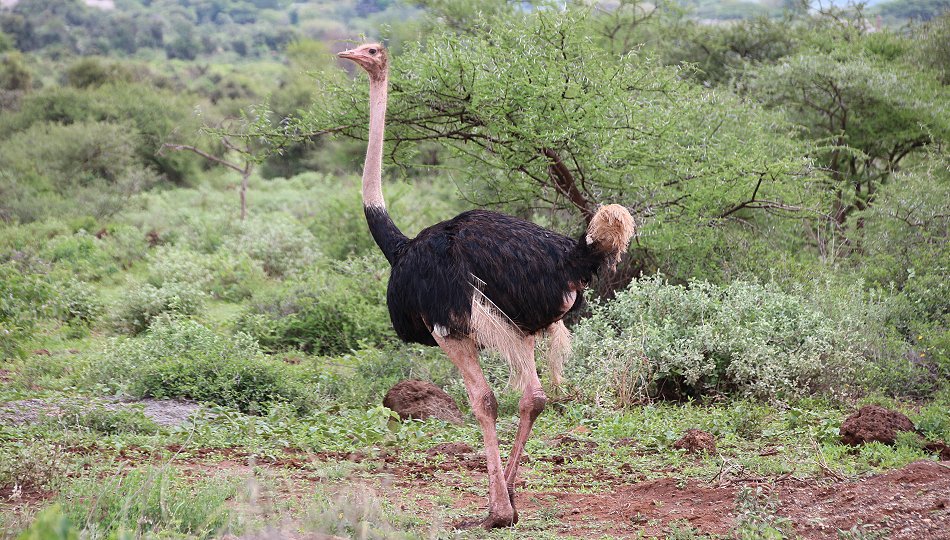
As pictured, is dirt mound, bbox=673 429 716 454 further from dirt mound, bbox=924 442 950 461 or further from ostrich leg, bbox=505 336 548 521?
ostrich leg, bbox=505 336 548 521

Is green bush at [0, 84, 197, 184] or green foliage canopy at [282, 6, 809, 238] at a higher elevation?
green foliage canopy at [282, 6, 809, 238]

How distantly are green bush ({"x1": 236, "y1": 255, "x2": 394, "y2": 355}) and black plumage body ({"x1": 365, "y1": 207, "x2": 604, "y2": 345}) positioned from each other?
14.7 feet

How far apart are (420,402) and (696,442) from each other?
6.64 feet

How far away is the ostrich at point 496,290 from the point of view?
4852mm

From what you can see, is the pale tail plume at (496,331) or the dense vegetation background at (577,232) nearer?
the pale tail plume at (496,331)

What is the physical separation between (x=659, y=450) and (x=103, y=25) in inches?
2218

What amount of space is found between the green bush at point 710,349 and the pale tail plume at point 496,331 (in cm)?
254

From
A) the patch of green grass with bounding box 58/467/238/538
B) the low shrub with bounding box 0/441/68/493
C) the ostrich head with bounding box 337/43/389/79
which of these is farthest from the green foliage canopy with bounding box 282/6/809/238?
the patch of green grass with bounding box 58/467/238/538

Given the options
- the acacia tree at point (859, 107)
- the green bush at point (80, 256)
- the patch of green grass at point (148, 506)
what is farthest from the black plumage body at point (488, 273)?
the green bush at point (80, 256)

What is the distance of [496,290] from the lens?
16.1 feet

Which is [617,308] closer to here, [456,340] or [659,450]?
[659,450]

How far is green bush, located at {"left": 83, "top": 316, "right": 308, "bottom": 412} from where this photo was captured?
7383 millimetres

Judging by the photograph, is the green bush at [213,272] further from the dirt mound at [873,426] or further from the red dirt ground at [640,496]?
the dirt mound at [873,426]

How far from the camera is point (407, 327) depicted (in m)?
5.18
